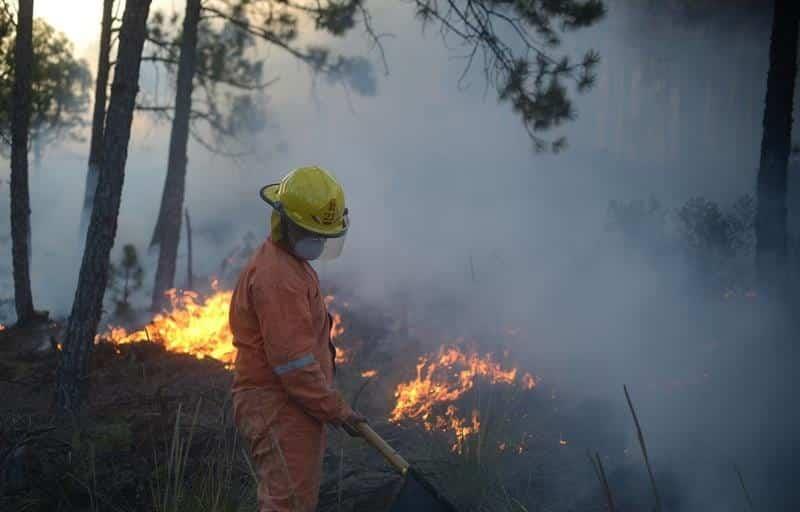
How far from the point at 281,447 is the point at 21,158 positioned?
27.5 ft

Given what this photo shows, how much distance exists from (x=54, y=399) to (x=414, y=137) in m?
11.0

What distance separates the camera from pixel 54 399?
5984 millimetres

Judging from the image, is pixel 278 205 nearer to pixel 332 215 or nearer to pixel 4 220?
pixel 332 215

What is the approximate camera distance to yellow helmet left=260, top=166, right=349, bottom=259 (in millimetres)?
3207

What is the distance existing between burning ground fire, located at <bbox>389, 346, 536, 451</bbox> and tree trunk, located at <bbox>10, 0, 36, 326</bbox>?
587 cm

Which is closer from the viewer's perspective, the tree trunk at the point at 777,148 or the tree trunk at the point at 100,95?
the tree trunk at the point at 777,148

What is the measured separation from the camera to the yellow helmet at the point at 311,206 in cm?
321

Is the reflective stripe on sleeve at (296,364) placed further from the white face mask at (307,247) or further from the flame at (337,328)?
the flame at (337,328)

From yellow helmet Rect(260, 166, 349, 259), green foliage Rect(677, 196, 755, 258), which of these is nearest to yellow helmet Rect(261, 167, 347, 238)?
yellow helmet Rect(260, 166, 349, 259)

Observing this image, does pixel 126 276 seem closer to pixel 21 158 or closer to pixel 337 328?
pixel 21 158

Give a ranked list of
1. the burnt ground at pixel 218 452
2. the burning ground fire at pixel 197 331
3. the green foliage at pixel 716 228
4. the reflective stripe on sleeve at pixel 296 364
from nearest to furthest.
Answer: the reflective stripe on sleeve at pixel 296 364, the burnt ground at pixel 218 452, the burning ground fire at pixel 197 331, the green foliage at pixel 716 228

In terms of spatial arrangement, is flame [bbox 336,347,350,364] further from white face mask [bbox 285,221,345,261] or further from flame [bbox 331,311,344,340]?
white face mask [bbox 285,221,345,261]

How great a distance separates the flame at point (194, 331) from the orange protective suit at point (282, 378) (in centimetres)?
517

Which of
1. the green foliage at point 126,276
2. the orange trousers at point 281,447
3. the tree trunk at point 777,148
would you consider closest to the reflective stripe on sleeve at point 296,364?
the orange trousers at point 281,447
